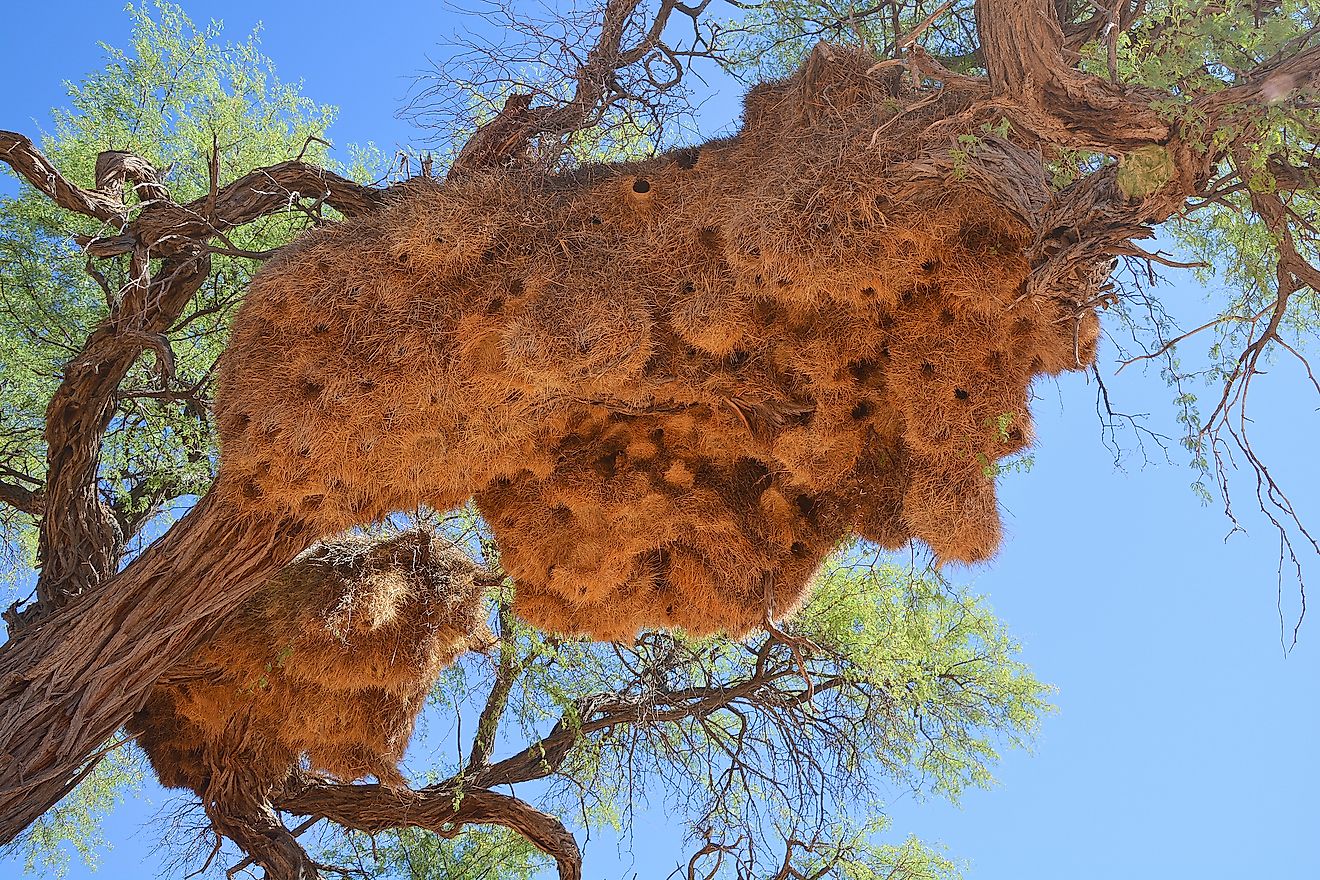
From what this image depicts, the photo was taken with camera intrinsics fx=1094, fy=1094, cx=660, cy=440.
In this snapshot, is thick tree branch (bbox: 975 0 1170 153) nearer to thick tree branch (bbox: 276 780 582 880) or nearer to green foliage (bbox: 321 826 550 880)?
thick tree branch (bbox: 276 780 582 880)

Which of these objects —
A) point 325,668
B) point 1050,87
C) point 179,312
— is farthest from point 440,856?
point 1050,87

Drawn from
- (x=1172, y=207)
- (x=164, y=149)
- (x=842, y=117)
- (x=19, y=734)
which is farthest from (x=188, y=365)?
(x=1172, y=207)

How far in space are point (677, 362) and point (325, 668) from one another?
115 inches

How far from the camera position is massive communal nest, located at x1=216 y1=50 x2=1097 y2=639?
502 cm

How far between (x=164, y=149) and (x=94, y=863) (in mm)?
5860

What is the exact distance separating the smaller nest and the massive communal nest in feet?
3.03

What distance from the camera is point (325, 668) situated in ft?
21.7

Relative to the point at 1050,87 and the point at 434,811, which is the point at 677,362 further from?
the point at 434,811

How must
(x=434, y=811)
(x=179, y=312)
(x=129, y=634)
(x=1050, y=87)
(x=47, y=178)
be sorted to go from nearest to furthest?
1. (x=1050, y=87)
2. (x=129, y=634)
3. (x=47, y=178)
4. (x=179, y=312)
5. (x=434, y=811)

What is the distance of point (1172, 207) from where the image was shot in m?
4.05

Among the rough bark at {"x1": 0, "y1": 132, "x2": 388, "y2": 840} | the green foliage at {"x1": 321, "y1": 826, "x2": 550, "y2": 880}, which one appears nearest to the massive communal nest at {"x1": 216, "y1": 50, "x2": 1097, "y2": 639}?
the rough bark at {"x1": 0, "y1": 132, "x2": 388, "y2": 840}

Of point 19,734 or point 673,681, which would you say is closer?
point 19,734

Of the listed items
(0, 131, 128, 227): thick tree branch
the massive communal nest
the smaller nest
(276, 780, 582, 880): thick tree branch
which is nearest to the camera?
the massive communal nest

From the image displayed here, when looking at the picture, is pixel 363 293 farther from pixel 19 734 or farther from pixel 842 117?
pixel 19 734
